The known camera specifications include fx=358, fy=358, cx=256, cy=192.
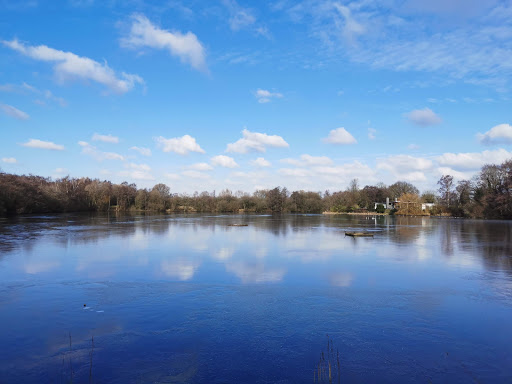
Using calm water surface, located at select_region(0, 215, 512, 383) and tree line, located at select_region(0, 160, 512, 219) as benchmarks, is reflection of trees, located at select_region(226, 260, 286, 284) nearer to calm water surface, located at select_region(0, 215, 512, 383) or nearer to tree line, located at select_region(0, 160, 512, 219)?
calm water surface, located at select_region(0, 215, 512, 383)

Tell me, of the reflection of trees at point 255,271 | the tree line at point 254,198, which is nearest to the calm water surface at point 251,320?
the reflection of trees at point 255,271

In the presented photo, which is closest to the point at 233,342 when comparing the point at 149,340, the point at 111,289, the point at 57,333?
the point at 149,340

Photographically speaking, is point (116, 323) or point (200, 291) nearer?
point (116, 323)

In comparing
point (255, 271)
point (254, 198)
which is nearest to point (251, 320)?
point (255, 271)

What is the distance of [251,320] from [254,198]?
84.9 meters

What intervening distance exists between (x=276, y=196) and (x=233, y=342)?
82.3 m

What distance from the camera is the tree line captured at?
4822 centimetres

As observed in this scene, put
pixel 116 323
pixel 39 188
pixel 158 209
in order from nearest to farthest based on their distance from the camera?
pixel 116 323 → pixel 39 188 → pixel 158 209

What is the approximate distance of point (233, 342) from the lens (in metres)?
5.98

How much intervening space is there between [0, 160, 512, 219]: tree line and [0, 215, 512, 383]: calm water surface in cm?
4092

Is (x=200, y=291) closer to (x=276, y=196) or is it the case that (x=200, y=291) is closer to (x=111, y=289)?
(x=111, y=289)

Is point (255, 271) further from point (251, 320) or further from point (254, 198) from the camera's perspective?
point (254, 198)

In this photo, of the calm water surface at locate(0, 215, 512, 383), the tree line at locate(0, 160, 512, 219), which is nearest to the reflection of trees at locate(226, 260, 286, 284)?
the calm water surface at locate(0, 215, 512, 383)

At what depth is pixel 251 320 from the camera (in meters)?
7.09
